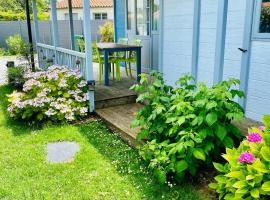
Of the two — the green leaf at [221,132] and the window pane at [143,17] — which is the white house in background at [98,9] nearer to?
the window pane at [143,17]

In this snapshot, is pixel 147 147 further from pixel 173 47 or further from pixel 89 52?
pixel 173 47

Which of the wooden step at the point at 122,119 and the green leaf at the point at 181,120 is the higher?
the green leaf at the point at 181,120

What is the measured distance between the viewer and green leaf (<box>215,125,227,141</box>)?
8.79ft

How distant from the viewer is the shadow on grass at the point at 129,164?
2.68m

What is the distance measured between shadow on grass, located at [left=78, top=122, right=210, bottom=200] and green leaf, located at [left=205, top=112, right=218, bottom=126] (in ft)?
2.15

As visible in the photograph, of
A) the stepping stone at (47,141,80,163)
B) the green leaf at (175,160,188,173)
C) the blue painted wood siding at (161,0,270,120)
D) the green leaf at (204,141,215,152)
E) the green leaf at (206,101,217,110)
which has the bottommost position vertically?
the stepping stone at (47,141,80,163)

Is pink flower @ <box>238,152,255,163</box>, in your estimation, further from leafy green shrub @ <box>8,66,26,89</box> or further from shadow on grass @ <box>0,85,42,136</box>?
leafy green shrub @ <box>8,66,26,89</box>

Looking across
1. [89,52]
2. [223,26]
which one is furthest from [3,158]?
[223,26]

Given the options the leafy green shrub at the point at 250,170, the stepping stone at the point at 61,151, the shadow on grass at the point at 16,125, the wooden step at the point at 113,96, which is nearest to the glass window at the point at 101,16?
the wooden step at the point at 113,96

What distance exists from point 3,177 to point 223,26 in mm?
2900

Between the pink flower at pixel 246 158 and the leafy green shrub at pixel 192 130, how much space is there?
40cm

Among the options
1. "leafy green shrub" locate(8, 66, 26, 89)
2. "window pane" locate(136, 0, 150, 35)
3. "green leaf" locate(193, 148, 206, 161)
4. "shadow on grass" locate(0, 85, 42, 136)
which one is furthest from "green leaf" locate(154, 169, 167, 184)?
"leafy green shrub" locate(8, 66, 26, 89)

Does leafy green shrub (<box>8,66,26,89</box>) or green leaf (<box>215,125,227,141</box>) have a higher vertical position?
green leaf (<box>215,125,227,141</box>)

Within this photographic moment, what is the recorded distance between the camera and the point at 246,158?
2.22 m
